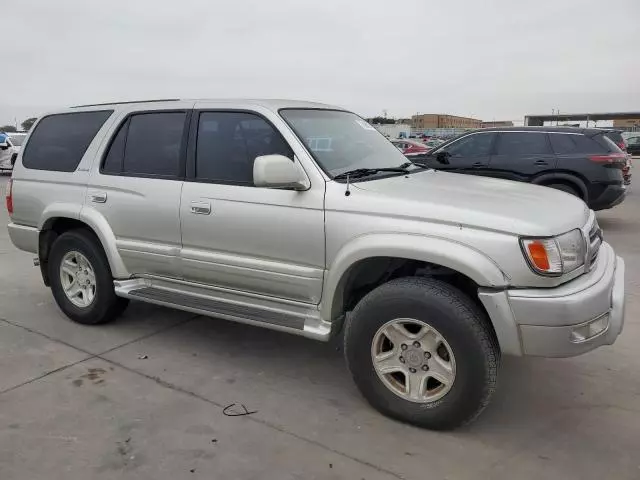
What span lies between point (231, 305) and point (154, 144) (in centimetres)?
140

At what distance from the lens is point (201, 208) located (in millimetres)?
3871

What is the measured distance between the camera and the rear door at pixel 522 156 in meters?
9.34

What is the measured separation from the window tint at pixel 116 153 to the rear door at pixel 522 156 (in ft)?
22.1

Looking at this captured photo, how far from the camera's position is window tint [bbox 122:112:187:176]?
4180 mm

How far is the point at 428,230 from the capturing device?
305 cm

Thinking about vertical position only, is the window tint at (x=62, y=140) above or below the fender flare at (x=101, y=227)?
above

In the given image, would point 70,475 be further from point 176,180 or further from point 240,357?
point 176,180

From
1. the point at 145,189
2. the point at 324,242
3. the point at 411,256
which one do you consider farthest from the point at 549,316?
the point at 145,189

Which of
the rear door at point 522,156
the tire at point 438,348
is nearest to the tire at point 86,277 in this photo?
the tire at point 438,348

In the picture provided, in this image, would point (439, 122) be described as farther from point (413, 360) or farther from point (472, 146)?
point (413, 360)

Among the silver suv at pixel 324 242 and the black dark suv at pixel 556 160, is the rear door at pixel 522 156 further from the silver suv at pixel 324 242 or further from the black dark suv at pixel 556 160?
the silver suv at pixel 324 242

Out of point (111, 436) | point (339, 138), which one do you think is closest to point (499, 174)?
point (339, 138)

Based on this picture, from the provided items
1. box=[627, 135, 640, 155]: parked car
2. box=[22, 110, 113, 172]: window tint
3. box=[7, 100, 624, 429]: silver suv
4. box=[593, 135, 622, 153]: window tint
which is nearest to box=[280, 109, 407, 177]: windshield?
box=[7, 100, 624, 429]: silver suv

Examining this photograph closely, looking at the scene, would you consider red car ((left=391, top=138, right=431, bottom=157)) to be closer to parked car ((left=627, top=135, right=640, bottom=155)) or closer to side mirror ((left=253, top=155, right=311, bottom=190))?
side mirror ((left=253, top=155, right=311, bottom=190))
